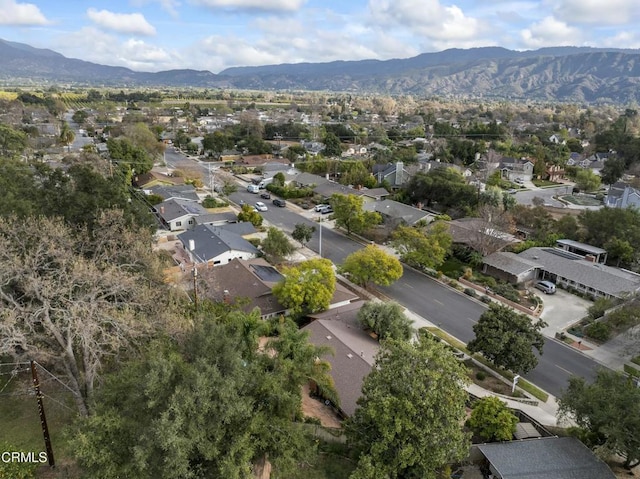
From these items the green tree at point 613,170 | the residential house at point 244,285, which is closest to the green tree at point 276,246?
the residential house at point 244,285

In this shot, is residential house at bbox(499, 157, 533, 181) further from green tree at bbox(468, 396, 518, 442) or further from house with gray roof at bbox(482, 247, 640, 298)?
green tree at bbox(468, 396, 518, 442)

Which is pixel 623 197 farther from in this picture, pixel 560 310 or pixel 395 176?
pixel 560 310

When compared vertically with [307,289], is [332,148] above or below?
above

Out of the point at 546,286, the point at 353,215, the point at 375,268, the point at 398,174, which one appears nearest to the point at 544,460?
the point at 375,268

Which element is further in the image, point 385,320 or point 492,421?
point 385,320

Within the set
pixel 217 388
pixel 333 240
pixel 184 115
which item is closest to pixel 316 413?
pixel 217 388
